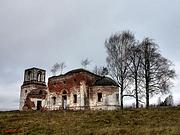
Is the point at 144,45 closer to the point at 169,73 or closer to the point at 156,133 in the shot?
the point at 169,73

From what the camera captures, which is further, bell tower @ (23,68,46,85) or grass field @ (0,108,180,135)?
bell tower @ (23,68,46,85)

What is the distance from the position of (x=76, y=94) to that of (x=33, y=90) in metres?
9.39

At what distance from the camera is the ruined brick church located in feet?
120

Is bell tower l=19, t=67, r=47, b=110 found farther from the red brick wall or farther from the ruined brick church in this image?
the red brick wall

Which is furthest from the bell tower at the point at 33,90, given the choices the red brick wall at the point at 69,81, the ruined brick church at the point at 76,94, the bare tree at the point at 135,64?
the bare tree at the point at 135,64

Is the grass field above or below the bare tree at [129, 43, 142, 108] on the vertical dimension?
below

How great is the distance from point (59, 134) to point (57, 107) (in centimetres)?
2219

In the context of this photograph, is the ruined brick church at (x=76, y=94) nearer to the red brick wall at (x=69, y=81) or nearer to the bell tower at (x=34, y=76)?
the red brick wall at (x=69, y=81)

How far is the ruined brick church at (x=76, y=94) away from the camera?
3650 centimetres

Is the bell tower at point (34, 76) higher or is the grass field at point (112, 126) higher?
the bell tower at point (34, 76)

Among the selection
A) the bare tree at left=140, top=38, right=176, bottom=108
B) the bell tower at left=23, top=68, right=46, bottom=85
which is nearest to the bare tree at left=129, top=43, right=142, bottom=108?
the bare tree at left=140, top=38, right=176, bottom=108

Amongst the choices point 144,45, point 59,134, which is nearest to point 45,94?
point 144,45

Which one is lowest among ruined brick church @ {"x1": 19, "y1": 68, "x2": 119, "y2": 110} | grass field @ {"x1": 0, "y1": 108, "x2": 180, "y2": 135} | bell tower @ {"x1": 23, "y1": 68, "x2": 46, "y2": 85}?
grass field @ {"x1": 0, "y1": 108, "x2": 180, "y2": 135}

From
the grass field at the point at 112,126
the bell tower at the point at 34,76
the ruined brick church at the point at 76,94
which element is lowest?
the grass field at the point at 112,126
